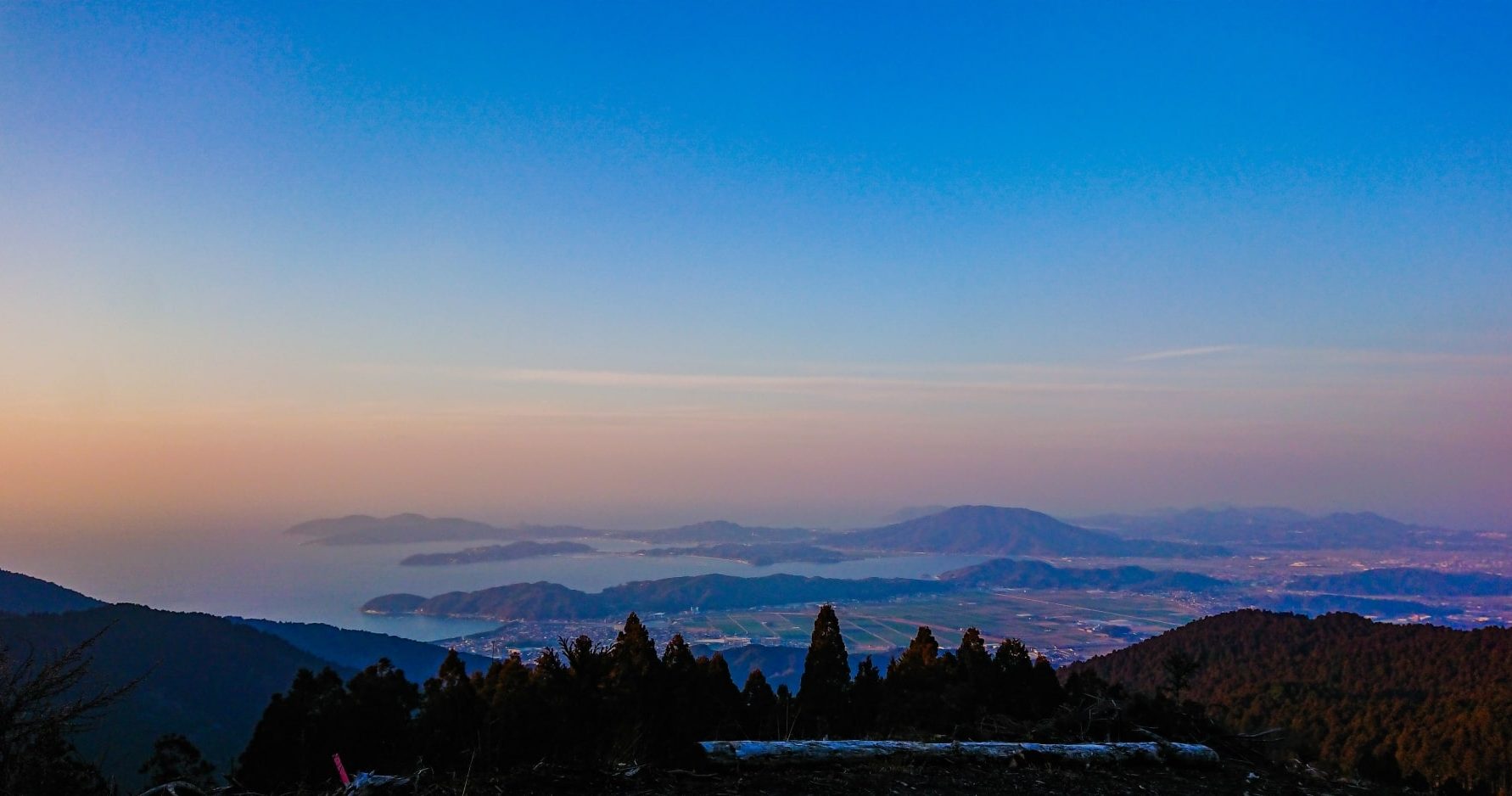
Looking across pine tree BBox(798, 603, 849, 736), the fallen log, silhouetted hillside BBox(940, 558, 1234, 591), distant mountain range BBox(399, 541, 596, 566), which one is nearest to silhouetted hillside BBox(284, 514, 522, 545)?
distant mountain range BBox(399, 541, 596, 566)

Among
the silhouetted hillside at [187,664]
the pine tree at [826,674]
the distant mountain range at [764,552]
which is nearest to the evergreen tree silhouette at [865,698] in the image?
the pine tree at [826,674]

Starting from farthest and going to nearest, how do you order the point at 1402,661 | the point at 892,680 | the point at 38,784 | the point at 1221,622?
the point at 1221,622 < the point at 1402,661 < the point at 892,680 < the point at 38,784

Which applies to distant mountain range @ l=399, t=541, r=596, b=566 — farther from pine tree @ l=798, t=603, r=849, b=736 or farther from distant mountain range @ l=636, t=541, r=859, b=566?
pine tree @ l=798, t=603, r=849, b=736

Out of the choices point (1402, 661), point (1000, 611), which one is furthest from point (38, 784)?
point (1000, 611)

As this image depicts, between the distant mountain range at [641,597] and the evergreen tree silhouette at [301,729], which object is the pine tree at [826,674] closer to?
the evergreen tree silhouette at [301,729]

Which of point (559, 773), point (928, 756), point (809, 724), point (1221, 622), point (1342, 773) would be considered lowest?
point (1221, 622)

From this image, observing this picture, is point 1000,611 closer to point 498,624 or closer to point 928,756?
point 498,624
